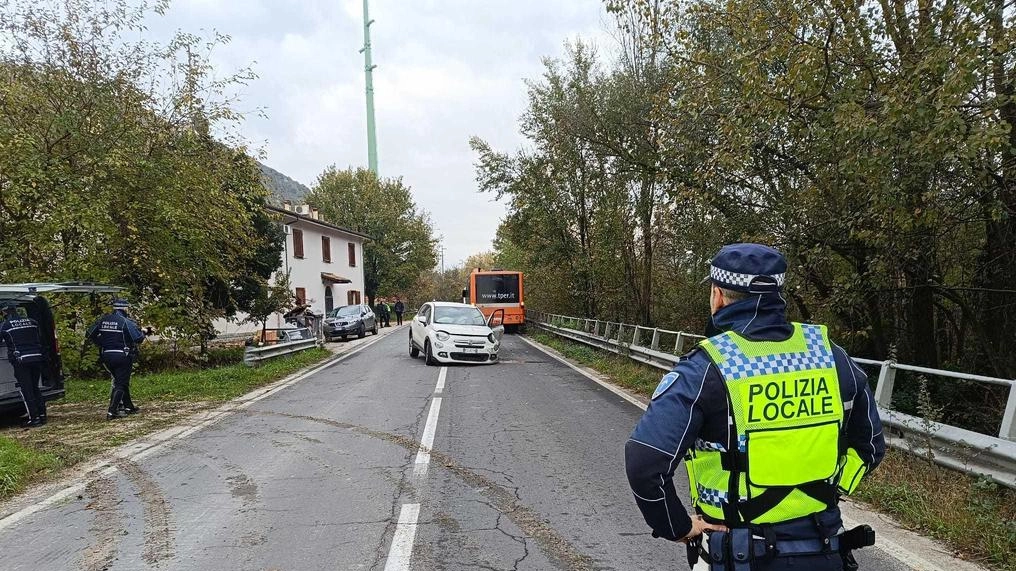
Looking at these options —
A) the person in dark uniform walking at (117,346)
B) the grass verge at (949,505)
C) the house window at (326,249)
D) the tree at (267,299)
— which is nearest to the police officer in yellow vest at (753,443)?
the grass verge at (949,505)

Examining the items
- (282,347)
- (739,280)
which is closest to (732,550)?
(739,280)

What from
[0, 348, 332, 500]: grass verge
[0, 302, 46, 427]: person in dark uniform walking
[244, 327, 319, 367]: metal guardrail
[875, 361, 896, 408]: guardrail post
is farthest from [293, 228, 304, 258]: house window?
[875, 361, 896, 408]: guardrail post

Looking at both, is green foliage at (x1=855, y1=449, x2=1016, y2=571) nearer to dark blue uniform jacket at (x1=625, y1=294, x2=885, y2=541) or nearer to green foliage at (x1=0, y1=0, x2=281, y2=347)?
dark blue uniform jacket at (x1=625, y1=294, x2=885, y2=541)

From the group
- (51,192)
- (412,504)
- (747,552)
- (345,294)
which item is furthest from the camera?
(345,294)

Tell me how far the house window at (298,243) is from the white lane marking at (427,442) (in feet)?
84.9

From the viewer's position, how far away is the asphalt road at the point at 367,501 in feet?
12.8

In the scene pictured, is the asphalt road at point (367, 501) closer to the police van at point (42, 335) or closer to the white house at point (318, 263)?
the police van at point (42, 335)

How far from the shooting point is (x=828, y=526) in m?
1.84

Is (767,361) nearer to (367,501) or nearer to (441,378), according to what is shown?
(367,501)

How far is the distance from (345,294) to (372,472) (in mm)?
38634

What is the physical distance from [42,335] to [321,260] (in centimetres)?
2917

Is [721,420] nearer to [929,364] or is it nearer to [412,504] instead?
[412,504]

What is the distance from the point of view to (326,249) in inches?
1499

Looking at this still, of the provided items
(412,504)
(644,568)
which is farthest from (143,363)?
(644,568)
